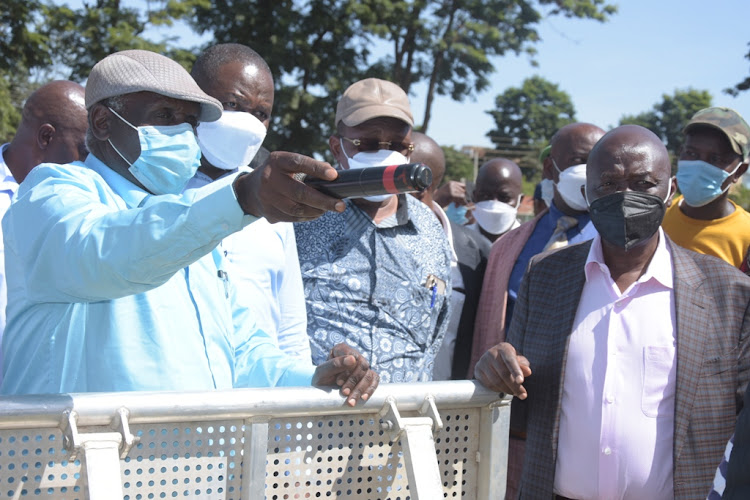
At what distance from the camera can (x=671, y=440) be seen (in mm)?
2543

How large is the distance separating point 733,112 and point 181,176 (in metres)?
2.93

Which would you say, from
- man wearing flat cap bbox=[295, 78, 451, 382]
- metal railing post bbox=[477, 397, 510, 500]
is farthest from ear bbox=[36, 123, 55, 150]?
metal railing post bbox=[477, 397, 510, 500]

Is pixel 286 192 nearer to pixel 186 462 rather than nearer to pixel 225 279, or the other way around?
pixel 186 462

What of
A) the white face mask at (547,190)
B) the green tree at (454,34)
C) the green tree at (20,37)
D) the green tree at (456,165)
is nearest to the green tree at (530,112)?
the green tree at (456,165)

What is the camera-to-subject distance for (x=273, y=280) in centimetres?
294

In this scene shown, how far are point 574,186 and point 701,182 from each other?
622 mm

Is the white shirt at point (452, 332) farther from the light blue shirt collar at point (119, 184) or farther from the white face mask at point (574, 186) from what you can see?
the light blue shirt collar at point (119, 184)

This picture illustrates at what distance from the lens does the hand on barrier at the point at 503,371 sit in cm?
228

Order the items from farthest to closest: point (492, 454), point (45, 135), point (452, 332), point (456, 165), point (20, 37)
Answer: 1. point (456, 165)
2. point (20, 37)
3. point (45, 135)
4. point (452, 332)
5. point (492, 454)

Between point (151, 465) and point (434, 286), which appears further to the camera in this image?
point (434, 286)

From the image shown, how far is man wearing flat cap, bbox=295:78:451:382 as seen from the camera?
10.3 feet

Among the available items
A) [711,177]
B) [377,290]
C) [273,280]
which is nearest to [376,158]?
[377,290]

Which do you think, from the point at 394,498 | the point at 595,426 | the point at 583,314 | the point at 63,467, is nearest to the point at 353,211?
the point at 583,314

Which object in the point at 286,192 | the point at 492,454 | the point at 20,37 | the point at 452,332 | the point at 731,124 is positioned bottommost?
the point at 492,454
